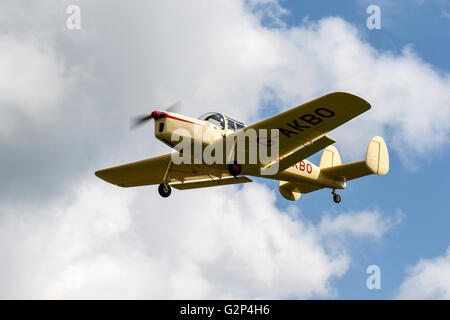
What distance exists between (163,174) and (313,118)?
785 centimetres

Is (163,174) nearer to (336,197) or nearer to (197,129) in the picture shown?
(197,129)

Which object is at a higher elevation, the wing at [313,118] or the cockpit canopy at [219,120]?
the cockpit canopy at [219,120]

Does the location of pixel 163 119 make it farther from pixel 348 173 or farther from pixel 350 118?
pixel 348 173

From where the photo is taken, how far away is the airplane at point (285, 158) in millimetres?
17250

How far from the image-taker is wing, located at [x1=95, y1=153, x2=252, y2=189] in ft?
69.5

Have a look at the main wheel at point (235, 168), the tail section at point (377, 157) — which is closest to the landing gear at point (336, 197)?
the tail section at point (377, 157)

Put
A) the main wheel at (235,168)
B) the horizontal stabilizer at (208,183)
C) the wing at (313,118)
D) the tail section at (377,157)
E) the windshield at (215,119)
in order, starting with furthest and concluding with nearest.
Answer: the tail section at (377,157) < the horizontal stabilizer at (208,183) < the main wheel at (235,168) < the windshield at (215,119) < the wing at (313,118)

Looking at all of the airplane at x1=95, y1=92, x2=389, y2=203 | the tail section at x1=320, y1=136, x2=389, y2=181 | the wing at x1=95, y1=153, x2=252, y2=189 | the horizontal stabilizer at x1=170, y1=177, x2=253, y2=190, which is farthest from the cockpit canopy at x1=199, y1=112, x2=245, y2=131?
the tail section at x1=320, y1=136, x2=389, y2=181

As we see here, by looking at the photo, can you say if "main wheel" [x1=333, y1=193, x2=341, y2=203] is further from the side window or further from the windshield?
the windshield

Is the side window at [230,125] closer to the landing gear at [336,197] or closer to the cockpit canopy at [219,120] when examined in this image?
the cockpit canopy at [219,120]

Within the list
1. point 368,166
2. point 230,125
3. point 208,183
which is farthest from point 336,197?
point 230,125

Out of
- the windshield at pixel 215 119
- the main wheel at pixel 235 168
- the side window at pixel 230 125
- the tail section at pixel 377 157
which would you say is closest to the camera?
the windshield at pixel 215 119

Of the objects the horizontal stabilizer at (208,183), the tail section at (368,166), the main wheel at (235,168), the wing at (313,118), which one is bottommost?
the main wheel at (235,168)

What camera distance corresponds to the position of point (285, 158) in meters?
19.7
